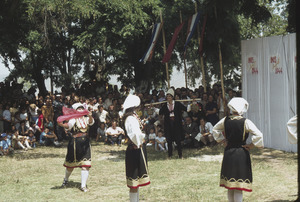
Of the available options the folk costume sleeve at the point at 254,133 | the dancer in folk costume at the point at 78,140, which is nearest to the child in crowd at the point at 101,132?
the dancer in folk costume at the point at 78,140

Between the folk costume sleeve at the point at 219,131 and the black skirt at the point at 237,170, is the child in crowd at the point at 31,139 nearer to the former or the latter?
the folk costume sleeve at the point at 219,131

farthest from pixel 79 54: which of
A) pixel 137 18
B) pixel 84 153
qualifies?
pixel 84 153

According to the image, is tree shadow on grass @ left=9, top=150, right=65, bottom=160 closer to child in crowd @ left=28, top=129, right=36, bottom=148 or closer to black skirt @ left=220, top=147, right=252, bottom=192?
child in crowd @ left=28, top=129, right=36, bottom=148

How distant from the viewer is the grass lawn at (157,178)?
7.61m

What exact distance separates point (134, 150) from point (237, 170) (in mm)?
1493

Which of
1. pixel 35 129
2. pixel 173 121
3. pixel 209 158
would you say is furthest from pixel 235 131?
pixel 35 129

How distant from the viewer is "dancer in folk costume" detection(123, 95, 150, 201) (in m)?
6.23

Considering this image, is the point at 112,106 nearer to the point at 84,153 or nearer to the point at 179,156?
the point at 179,156

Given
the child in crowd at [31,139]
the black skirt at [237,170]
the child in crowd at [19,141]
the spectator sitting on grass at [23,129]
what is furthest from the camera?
the child in crowd at [31,139]

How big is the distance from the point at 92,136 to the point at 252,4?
8.35 metres

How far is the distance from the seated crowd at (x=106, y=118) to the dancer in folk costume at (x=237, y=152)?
6835mm

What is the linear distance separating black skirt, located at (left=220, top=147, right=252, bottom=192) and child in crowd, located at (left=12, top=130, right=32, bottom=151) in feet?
32.5

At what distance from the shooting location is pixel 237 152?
6035mm

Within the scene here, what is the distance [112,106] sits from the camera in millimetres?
16109
